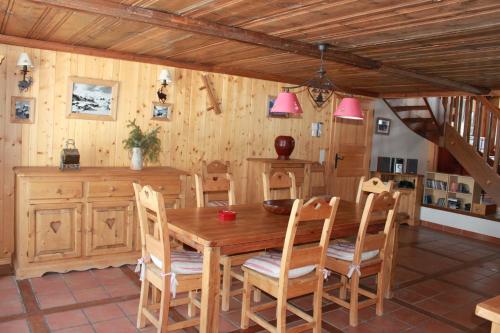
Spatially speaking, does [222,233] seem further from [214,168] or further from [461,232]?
[461,232]

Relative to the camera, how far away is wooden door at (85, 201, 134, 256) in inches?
158

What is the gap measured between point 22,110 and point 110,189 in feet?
3.64

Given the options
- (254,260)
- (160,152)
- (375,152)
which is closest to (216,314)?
(254,260)

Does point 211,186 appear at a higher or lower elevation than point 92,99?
lower

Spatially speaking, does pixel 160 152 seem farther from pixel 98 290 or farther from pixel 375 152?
pixel 375 152

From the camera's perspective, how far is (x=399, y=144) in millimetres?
8062

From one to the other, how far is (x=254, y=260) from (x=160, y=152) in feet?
7.62

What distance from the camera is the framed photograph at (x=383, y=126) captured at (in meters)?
7.72

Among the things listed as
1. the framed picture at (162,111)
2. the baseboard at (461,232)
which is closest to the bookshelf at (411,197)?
the baseboard at (461,232)

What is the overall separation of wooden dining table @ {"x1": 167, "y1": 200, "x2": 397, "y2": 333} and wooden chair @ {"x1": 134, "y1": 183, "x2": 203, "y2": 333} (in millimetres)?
151

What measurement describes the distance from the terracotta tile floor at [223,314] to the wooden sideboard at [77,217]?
0.15m

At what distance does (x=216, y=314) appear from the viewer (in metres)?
2.64

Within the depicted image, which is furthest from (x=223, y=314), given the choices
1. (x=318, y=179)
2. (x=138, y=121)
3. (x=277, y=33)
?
(x=318, y=179)

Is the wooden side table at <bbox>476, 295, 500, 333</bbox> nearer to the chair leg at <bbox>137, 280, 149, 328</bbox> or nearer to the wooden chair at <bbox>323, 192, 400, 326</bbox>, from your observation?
the wooden chair at <bbox>323, 192, 400, 326</bbox>
